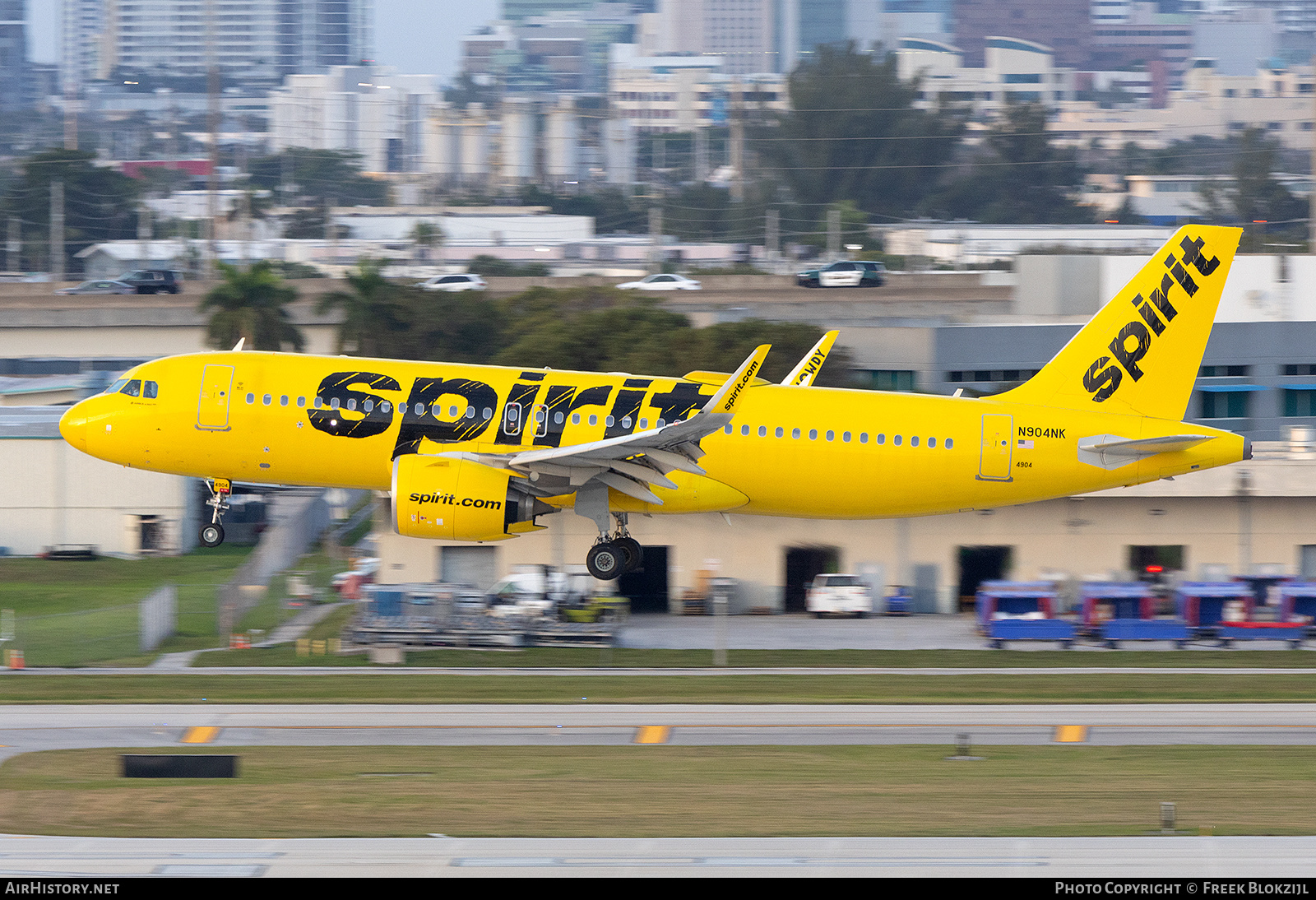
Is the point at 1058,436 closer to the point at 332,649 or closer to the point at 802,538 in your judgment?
the point at 802,538

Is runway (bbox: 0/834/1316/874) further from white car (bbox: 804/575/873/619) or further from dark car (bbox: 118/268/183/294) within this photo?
dark car (bbox: 118/268/183/294)

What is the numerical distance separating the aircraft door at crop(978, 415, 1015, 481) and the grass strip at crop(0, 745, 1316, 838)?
887 cm

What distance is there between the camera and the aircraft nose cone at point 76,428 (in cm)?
4097

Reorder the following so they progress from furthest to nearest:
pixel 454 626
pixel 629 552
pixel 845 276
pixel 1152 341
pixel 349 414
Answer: pixel 845 276 → pixel 454 626 → pixel 1152 341 → pixel 629 552 → pixel 349 414

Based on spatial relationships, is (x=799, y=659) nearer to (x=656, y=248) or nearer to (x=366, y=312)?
(x=366, y=312)

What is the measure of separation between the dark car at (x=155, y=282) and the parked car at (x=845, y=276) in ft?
146

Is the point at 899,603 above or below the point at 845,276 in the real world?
below

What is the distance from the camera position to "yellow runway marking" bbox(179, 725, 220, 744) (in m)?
35.2

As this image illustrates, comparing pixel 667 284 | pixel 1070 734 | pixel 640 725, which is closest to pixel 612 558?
pixel 640 725

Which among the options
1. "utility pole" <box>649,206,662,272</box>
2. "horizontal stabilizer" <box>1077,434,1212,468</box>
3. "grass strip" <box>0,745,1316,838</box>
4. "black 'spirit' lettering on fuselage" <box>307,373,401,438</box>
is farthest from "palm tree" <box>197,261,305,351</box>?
"utility pole" <box>649,206,662,272</box>

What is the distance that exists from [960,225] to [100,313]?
99717mm

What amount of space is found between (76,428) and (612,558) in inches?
544

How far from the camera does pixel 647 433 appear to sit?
38.2 meters

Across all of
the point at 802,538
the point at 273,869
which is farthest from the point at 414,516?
the point at 802,538
